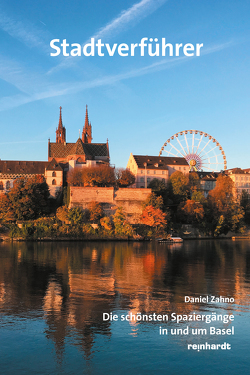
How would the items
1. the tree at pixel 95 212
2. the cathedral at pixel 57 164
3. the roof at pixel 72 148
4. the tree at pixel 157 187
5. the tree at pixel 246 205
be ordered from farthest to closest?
the roof at pixel 72 148 < the tree at pixel 246 205 < the cathedral at pixel 57 164 < the tree at pixel 157 187 < the tree at pixel 95 212

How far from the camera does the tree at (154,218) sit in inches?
Answer: 2143

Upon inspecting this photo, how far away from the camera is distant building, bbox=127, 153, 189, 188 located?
7169 cm

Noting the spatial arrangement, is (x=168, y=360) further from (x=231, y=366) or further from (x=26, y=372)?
(x=26, y=372)

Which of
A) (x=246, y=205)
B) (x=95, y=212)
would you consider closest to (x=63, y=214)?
(x=95, y=212)

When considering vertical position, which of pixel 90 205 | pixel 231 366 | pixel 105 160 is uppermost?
pixel 105 160

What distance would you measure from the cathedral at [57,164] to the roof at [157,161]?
7.51 m

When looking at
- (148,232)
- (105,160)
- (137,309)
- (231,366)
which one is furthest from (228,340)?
(105,160)

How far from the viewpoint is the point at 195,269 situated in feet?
88.1

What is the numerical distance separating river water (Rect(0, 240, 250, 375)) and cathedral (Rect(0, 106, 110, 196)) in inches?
1763

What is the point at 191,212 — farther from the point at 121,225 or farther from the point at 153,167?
the point at 153,167

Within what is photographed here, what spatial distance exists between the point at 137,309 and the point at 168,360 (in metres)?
4.44

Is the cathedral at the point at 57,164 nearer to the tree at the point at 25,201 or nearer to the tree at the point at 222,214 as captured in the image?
the tree at the point at 25,201

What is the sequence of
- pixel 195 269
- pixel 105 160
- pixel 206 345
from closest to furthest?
pixel 206 345, pixel 195 269, pixel 105 160

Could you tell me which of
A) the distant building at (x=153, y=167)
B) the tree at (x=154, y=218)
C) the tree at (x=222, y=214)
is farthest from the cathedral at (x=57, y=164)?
the tree at (x=222, y=214)
